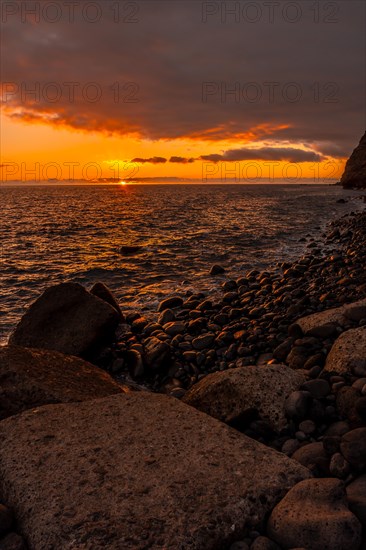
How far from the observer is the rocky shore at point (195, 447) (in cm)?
317

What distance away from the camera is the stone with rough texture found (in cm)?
295

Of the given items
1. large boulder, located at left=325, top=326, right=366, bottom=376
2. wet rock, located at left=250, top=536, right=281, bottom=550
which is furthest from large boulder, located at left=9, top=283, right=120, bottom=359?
Result: wet rock, located at left=250, top=536, right=281, bottom=550

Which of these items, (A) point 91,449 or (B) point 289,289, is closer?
(A) point 91,449

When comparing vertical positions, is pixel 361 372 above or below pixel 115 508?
above

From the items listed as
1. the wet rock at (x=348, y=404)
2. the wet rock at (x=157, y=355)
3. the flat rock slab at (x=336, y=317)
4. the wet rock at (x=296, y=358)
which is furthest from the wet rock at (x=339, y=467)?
the wet rock at (x=157, y=355)

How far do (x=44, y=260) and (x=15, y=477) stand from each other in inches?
781

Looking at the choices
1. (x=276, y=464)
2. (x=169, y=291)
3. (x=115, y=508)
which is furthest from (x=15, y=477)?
(x=169, y=291)

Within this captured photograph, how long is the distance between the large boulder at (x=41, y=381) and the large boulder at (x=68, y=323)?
2324 mm

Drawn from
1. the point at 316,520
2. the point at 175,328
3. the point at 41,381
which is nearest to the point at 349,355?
the point at 316,520

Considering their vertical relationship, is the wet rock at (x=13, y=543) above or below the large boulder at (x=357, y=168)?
below

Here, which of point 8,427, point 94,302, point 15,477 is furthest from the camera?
point 94,302

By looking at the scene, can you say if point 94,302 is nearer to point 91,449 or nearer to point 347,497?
point 91,449

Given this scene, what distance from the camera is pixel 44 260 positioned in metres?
22.4

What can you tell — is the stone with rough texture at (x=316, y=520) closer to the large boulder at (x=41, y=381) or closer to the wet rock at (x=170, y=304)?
the large boulder at (x=41, y=381)
